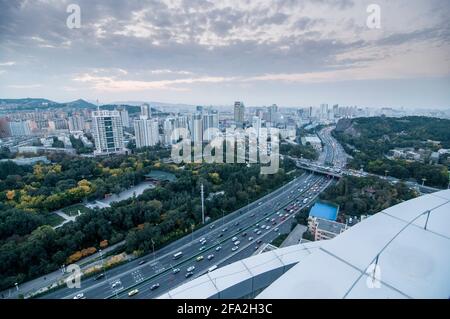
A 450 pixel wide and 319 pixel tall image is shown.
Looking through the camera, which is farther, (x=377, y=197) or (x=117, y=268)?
(x=377, y=197)

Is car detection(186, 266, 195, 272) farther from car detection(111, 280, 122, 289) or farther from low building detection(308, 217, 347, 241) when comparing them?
low building detection(308, 217, 347, 241)

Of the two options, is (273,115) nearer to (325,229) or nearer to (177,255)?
(325,229)

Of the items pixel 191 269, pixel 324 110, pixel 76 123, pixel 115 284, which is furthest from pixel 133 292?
pixel 324 110

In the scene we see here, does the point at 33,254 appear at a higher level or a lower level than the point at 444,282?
lower

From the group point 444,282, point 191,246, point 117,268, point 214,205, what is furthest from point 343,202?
point 444,282

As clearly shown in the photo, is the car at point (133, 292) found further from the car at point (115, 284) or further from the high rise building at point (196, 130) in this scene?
the high rise building at point (196, 130)

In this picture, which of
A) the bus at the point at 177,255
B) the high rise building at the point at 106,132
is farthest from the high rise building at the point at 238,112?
the bus at the point at 177,255

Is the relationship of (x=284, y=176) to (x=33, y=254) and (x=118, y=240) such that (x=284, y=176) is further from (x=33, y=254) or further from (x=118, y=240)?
(x=33, y=254)
